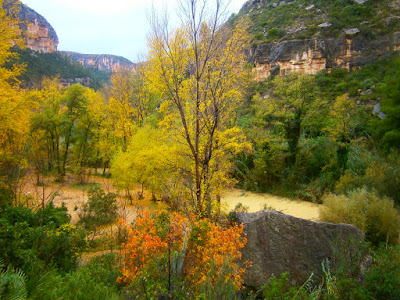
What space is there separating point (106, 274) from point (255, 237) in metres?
3.42

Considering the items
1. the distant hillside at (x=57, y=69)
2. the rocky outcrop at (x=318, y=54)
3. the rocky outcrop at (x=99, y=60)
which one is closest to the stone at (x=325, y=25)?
the rocky outcrop at (x=318, y=54)

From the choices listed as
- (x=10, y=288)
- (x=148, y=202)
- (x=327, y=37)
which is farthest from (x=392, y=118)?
(x=327, y=37)

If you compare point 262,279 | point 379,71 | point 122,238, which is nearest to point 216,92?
point 262,279

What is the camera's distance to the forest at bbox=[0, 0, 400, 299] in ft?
10.8

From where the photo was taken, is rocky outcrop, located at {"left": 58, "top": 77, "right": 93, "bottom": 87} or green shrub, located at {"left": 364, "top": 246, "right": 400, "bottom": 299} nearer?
green shrub, located at {"left": 364, "top": 246, "right": 400, "bottom": 299}

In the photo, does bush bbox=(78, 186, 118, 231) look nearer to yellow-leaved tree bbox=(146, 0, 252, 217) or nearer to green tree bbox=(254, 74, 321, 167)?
yellow-leaved tree bbox=(146, 0, 252, 217)

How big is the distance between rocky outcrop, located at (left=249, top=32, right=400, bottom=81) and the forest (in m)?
17.5

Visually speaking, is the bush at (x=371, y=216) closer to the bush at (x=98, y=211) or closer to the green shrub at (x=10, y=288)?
the green shrub at (x=10, y=288)

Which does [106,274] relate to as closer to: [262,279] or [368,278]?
[262,279]

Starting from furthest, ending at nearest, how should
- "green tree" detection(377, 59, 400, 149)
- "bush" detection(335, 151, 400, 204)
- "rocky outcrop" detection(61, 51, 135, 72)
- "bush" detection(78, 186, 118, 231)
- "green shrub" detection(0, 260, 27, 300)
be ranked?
1. "rocky outcrop" detection(61, 51, 135, 72)
2. "green tree" detection(377, 59, 400, 149)
3. "bush" detection(78, 186, 118, 231)
4. "bush" detection(335, 151, 400, 204)
5. "green shrub" detection(0, 260, 27, 300)

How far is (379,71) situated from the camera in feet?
83.4

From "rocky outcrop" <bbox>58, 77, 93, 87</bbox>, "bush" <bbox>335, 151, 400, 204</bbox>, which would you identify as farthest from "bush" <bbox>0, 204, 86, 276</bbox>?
"rocky outcrop" <bbox>58, 77, 93, 87</bbox>

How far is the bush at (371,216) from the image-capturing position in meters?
6.44

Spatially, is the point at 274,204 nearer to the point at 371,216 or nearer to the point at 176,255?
the point at 371,216
